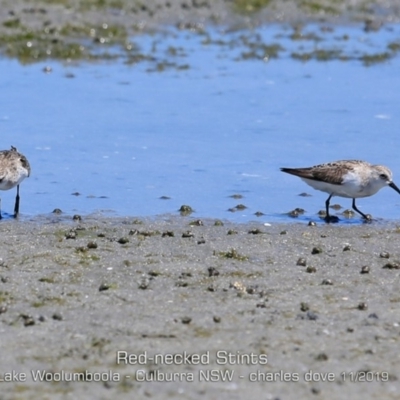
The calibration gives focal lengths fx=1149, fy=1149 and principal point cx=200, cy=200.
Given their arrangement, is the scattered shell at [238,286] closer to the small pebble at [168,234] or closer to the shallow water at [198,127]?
the small pebble at [168,234]

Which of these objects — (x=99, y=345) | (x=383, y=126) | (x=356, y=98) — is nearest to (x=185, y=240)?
(x=99, y=345)

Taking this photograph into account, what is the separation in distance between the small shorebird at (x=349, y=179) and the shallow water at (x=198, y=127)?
0.38m

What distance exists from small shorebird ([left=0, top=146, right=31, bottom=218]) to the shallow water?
426 mm

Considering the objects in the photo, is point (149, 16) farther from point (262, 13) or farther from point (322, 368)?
point (322, 368)

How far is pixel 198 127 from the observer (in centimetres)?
2003

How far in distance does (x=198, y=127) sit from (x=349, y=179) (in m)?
5.00

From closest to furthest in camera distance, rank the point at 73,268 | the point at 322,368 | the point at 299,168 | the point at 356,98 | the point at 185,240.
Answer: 1. the point at 322,368
2. the point at 73,268
3. the point at 185,240
4. the point at 299,168
5. the point at 356,98

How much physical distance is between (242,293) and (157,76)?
12934 millimetres

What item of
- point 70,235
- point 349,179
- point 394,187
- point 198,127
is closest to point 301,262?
point 70,235

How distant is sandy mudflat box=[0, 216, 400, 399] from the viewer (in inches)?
370

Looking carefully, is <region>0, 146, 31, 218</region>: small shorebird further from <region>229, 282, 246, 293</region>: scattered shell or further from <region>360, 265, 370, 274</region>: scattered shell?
<region>360, 265, 370, 274</region>: scattered shell

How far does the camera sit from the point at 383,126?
2025 cm

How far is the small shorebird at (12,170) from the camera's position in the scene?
1538cm

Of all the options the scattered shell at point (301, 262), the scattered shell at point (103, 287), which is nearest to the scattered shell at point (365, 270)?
the scattered shell at point (301, 262)
